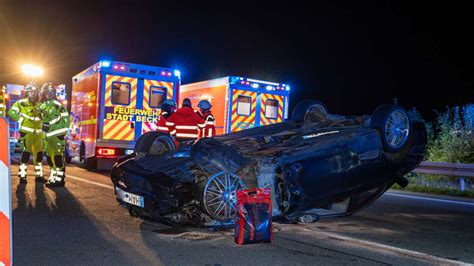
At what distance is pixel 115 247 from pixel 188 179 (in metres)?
0.95

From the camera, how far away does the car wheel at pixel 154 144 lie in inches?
255

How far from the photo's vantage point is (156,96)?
44.6ft

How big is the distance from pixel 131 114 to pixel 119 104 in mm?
387

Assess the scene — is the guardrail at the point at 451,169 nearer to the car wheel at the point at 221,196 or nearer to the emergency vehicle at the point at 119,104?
the emergency vehicle at the point at 119,104

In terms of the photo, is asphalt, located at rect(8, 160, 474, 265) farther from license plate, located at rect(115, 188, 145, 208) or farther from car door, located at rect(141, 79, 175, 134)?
car door, located at rect(141, 79, 175, 134)

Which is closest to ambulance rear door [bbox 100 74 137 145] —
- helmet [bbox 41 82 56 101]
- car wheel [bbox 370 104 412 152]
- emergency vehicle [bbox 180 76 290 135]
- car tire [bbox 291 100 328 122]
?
emergency vehicle [bbox 180 76 290 135]

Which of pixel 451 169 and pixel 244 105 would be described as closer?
pixel 451 169

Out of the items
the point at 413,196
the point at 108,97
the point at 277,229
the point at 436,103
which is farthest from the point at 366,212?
the point at 436,103

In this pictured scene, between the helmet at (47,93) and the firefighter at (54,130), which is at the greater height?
the helmet at (47,93)

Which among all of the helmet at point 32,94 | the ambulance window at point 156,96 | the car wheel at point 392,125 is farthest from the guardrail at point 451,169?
the helmet at point 32,94

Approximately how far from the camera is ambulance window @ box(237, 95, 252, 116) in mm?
14609

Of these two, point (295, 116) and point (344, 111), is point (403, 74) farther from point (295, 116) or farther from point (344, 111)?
point (295, 116)

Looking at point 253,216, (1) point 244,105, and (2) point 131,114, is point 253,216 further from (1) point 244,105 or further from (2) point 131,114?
(1) point 244,105

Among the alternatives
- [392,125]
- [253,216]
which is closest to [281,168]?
[253,216]
